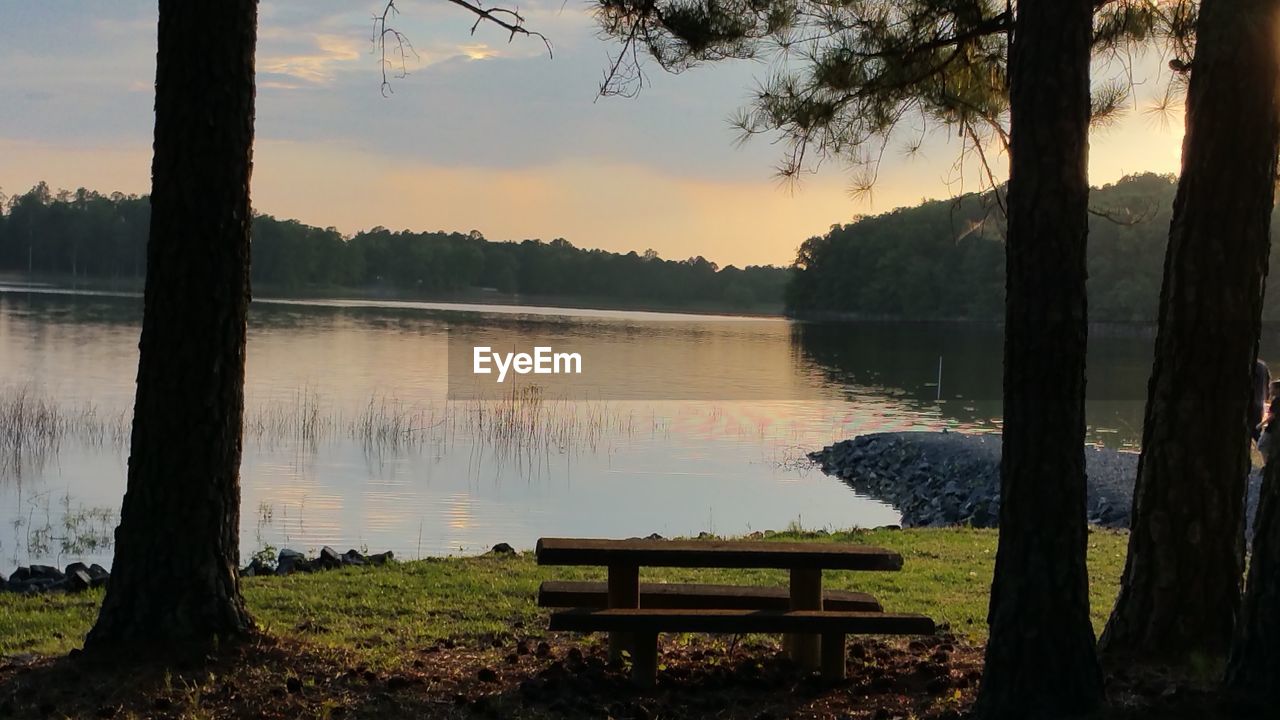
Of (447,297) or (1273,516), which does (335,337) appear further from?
(447,297)

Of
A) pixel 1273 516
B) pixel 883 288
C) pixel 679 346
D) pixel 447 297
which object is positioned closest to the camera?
pixel 1273 516

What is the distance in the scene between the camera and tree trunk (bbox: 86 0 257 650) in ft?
16.2

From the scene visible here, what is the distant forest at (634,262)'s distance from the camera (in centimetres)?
8144

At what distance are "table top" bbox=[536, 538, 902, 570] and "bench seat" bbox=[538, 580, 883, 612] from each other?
323 millimetres

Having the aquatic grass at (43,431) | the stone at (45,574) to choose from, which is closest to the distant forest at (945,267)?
the aquatic grass at (43,431)

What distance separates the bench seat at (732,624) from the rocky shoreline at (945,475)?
9534mm

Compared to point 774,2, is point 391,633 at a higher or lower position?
lower

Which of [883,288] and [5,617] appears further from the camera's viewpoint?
[883,288]

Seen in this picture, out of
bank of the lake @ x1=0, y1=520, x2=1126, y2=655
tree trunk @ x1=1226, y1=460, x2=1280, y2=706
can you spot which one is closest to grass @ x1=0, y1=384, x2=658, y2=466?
bank of the lake @ x1=0, y1=520, x2=1126, y2=655

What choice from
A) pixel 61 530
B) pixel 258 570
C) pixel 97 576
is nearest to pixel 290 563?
pixel 258 570

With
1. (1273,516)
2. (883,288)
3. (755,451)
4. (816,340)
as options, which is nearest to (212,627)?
(1273,516)

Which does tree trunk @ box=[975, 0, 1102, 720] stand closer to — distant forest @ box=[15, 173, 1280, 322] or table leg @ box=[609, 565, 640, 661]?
table leg @ box=[609, 565, 640, 661]

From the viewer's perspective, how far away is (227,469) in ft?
16.6

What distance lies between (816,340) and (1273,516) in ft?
208
